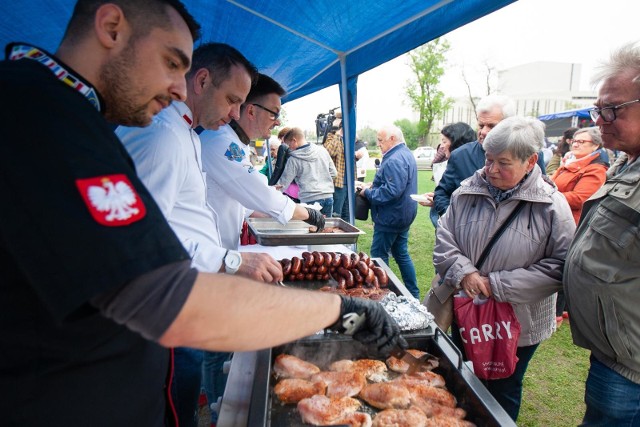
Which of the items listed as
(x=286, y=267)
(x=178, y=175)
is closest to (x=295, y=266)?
(x=286, y=267)

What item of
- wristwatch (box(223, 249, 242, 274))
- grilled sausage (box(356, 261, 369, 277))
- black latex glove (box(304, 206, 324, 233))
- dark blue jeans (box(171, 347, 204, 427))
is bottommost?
dark blue jeans (box(171, 347, 204, 427))

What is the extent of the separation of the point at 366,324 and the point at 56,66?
3.97ft

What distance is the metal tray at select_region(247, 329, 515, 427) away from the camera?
149 centimetres

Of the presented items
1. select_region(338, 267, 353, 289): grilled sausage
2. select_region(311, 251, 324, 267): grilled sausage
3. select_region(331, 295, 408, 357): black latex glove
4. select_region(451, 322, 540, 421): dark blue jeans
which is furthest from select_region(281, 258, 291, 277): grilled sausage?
select_region(331, 295, 408, 357): black latex glove

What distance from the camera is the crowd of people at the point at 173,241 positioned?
2.50 ft

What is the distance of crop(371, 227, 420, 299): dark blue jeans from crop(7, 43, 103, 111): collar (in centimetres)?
475

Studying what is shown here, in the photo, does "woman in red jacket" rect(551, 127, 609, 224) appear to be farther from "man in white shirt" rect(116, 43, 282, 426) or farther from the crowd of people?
"man in white shirt" rect(116, 43, 282, 426)

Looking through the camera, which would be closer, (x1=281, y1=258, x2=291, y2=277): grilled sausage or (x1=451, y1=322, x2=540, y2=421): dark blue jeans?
(x1=451, y1=322, x2=540, y2=421): dark blue jeans

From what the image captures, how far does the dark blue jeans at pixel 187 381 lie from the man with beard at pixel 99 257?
1.00m

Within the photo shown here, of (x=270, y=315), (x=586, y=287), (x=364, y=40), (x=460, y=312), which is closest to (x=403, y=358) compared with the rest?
(x=460, y=312)

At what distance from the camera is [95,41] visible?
106 cm

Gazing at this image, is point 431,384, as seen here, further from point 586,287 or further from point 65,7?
point 65,7

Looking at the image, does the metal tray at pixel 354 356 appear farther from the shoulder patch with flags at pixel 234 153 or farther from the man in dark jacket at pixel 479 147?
the man in dark jacket at pixel 479 147

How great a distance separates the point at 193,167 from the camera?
2.01 meters
